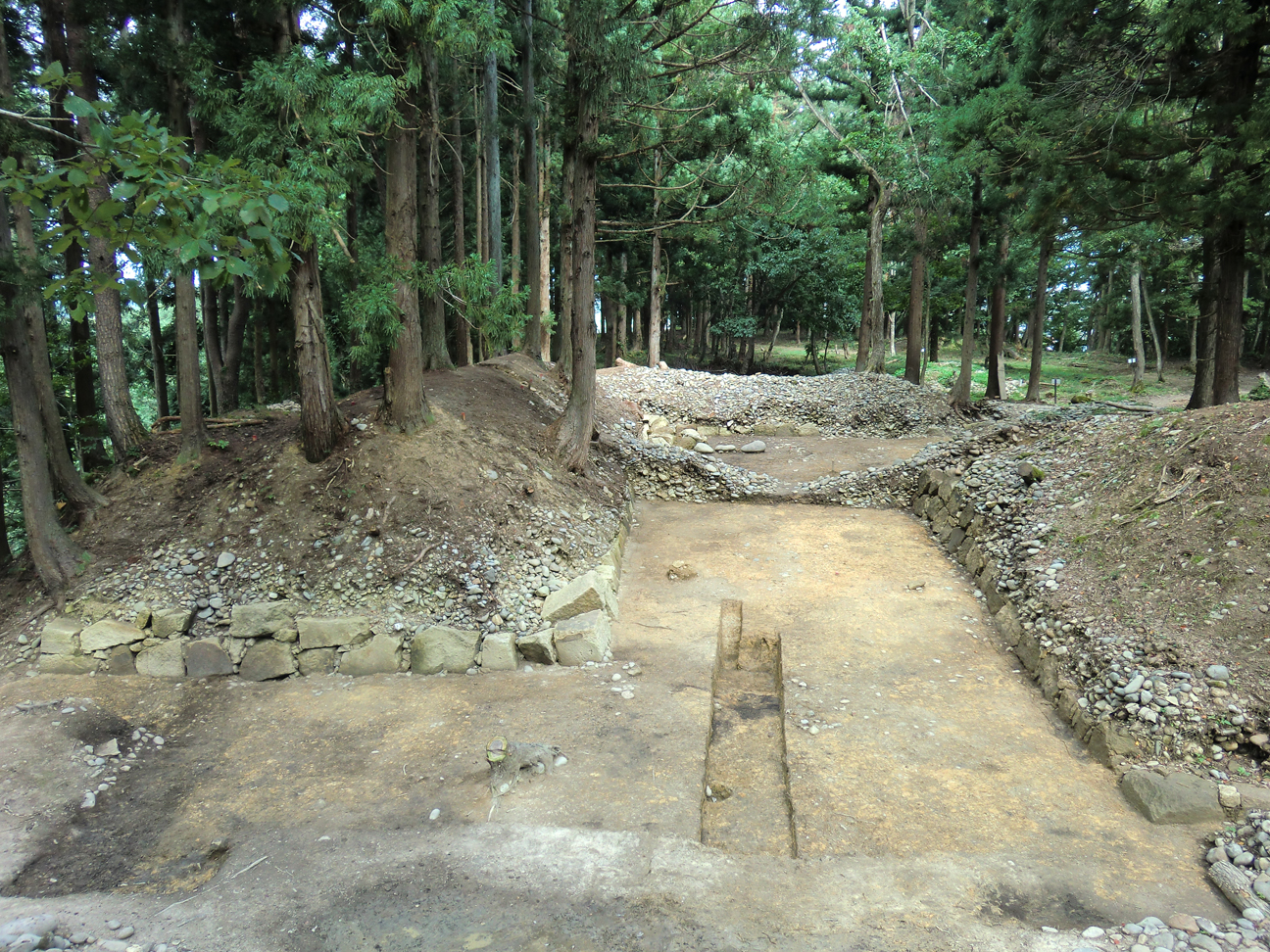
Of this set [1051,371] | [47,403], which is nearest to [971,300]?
[1051,371]

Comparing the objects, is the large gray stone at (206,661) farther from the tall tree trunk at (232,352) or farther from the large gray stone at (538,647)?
the tall tree trunk at (232,352)

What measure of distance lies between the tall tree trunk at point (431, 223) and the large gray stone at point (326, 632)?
285cm

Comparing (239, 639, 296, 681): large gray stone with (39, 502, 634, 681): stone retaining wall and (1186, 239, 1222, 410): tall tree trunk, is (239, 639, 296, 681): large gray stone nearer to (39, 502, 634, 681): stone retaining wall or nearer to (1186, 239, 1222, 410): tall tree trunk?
(39, 502, 634, 681): stone retaining wall

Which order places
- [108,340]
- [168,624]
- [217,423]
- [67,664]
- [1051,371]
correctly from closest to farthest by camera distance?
[67,664] < [168,624] < [108,340] < [217,423] < [1051,371]

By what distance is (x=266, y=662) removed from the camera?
6.03 metres

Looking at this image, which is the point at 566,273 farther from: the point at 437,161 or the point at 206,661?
the point at 206,661

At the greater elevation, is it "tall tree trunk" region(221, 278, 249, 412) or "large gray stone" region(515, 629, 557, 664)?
"tall tree trunk" region(221, 278, 249, 412)

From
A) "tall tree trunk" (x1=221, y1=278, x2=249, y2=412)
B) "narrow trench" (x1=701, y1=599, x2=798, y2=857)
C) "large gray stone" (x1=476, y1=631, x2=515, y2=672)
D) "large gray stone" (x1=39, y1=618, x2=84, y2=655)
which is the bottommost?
"narrow trench" (x1=701, y1=599, x2=798, y2=857)

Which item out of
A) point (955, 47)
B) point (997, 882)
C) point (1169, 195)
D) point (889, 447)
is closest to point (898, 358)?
point (955, 47)

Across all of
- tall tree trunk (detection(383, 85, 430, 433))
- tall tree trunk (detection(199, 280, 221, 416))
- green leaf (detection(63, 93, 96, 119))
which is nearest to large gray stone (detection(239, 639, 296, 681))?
tall tree trunk (detection(383, 85, 430, 433))

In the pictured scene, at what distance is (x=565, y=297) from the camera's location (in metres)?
11.6

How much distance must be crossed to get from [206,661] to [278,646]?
0.64m

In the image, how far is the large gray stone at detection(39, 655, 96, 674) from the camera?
598cm

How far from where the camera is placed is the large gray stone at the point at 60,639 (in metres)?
6.00
